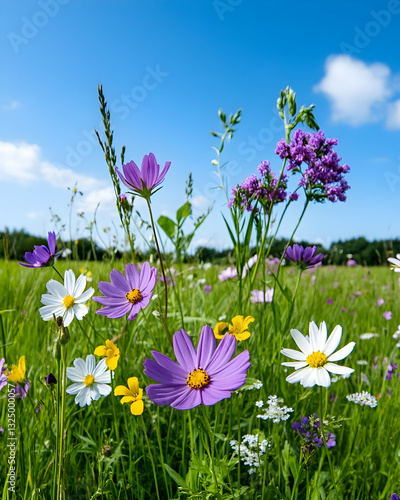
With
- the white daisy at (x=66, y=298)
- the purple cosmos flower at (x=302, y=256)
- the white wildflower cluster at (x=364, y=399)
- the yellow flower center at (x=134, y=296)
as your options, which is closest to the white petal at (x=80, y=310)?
the white daisy at (x=66, y=298)

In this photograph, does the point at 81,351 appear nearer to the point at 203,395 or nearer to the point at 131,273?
the point at 131,273

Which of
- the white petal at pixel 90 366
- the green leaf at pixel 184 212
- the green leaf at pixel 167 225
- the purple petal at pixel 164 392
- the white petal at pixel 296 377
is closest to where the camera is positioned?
the purple petal at pixel 164 392

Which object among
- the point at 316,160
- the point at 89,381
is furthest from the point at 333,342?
the point at 316,160

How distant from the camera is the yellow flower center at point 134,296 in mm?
991

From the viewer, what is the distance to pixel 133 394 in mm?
1002

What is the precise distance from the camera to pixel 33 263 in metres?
1.11

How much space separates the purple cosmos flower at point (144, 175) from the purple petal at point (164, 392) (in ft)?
1.43

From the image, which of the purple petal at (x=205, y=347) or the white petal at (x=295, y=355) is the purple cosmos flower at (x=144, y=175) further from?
the white petal at (x=295, y=355)

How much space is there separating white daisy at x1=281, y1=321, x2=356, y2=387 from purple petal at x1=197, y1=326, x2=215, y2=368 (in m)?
0.15

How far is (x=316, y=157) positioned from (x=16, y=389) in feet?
4.30

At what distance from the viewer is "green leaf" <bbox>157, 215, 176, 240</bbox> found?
2.13 m

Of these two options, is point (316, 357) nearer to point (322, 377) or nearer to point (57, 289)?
point (322, 377)

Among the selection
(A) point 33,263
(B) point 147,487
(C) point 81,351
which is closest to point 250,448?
(B) point 147,487

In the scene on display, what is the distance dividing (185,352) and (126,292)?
30cm
